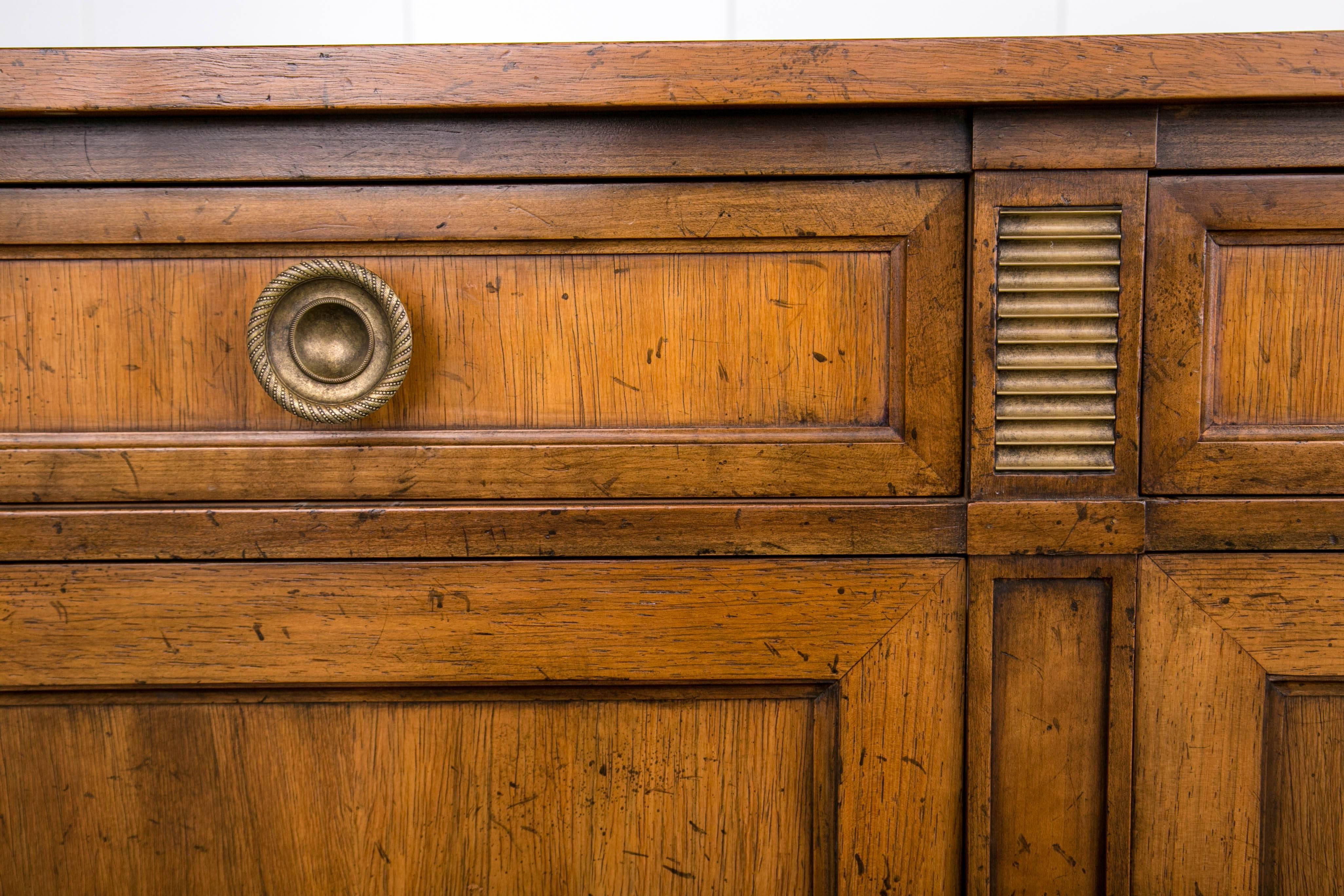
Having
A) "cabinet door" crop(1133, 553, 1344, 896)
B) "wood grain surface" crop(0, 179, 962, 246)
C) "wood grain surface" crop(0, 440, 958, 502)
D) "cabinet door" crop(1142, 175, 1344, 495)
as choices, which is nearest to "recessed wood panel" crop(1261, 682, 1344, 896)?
"cabinet door" crop(1133, 553, 1344, 896)

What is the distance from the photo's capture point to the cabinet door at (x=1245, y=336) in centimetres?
38

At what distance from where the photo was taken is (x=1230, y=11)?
643mm

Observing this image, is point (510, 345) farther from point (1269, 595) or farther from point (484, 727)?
point (1269, 595)

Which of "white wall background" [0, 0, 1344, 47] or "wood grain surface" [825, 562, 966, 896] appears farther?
"white wall background" [0, 0, 1344, 47]

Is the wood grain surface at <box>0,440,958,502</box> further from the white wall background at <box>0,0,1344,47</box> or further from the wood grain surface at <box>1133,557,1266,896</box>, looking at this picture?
the white wall background at <box>0,0,1344,47</box>

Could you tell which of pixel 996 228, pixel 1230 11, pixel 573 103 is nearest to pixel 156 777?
pixel 573 103

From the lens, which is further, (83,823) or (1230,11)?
(1230,11)

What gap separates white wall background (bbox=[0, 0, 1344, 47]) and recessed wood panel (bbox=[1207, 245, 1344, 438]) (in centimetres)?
39

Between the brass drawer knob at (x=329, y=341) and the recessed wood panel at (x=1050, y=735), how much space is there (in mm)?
359

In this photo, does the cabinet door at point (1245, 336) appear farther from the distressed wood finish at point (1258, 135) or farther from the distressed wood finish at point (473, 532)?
the distressed wood finish at point (473, 532)

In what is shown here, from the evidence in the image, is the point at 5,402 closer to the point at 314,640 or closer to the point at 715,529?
the point at 314,640

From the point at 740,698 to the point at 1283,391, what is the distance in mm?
348

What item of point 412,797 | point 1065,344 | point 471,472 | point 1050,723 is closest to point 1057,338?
point 1065,344

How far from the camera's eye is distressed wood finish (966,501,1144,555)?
388mm
